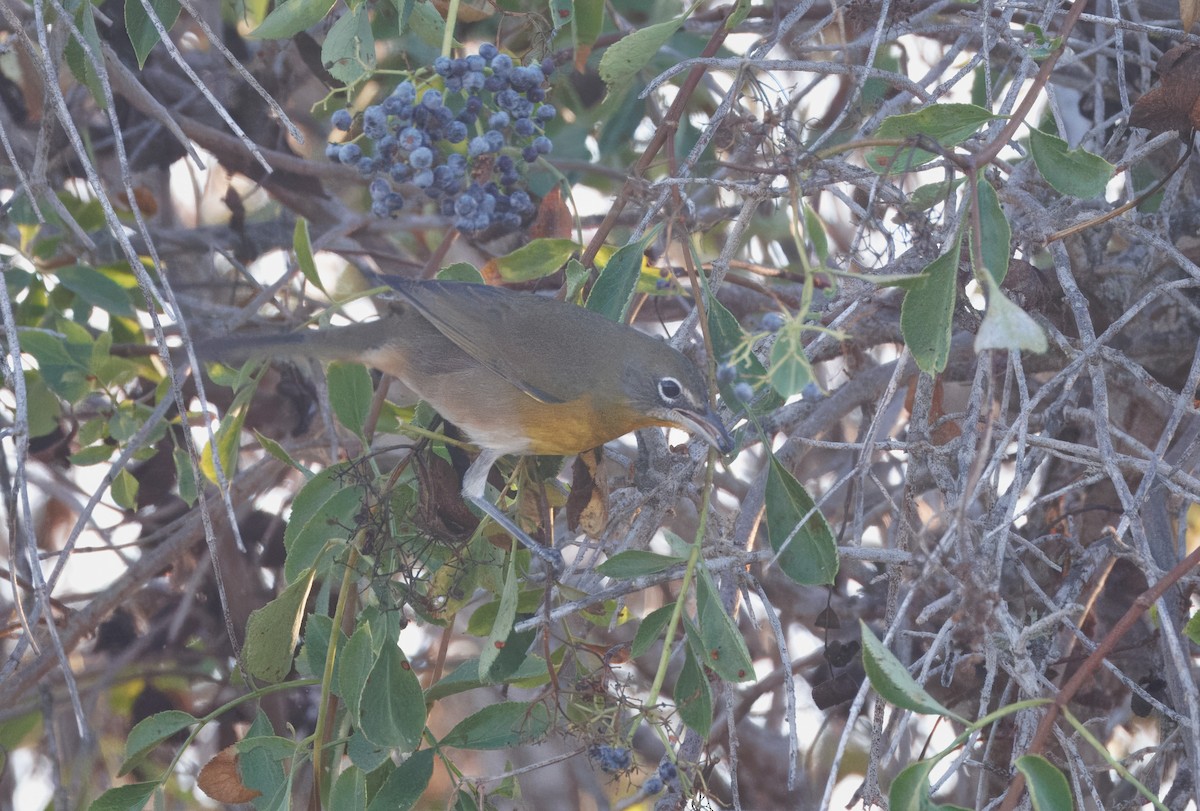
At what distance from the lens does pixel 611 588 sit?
247 centimetres

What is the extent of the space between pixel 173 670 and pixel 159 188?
2040 millimetres

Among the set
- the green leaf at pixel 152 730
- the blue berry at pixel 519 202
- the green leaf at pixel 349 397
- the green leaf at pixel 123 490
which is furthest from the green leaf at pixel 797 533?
the green leaf at pixel 123 490

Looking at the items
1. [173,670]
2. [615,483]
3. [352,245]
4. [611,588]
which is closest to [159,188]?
[352,245]

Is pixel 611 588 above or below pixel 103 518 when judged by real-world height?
above

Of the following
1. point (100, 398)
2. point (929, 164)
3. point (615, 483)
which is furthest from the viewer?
point (100, 398)

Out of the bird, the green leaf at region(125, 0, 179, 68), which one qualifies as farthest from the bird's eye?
the green leaf at region(125, 0, 179, 68)

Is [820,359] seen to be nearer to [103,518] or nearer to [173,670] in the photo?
[173,670]

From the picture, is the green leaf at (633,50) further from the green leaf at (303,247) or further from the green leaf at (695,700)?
the green leaf at (695,700)

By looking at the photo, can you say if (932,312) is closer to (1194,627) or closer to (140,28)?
(1194,627)

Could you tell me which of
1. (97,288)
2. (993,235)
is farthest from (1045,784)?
(97,288)

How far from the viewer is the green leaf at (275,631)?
8.38 ft

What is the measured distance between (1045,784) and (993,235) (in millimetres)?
948

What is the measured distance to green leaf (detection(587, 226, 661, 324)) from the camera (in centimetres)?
256

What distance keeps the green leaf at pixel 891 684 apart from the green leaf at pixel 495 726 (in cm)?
91
